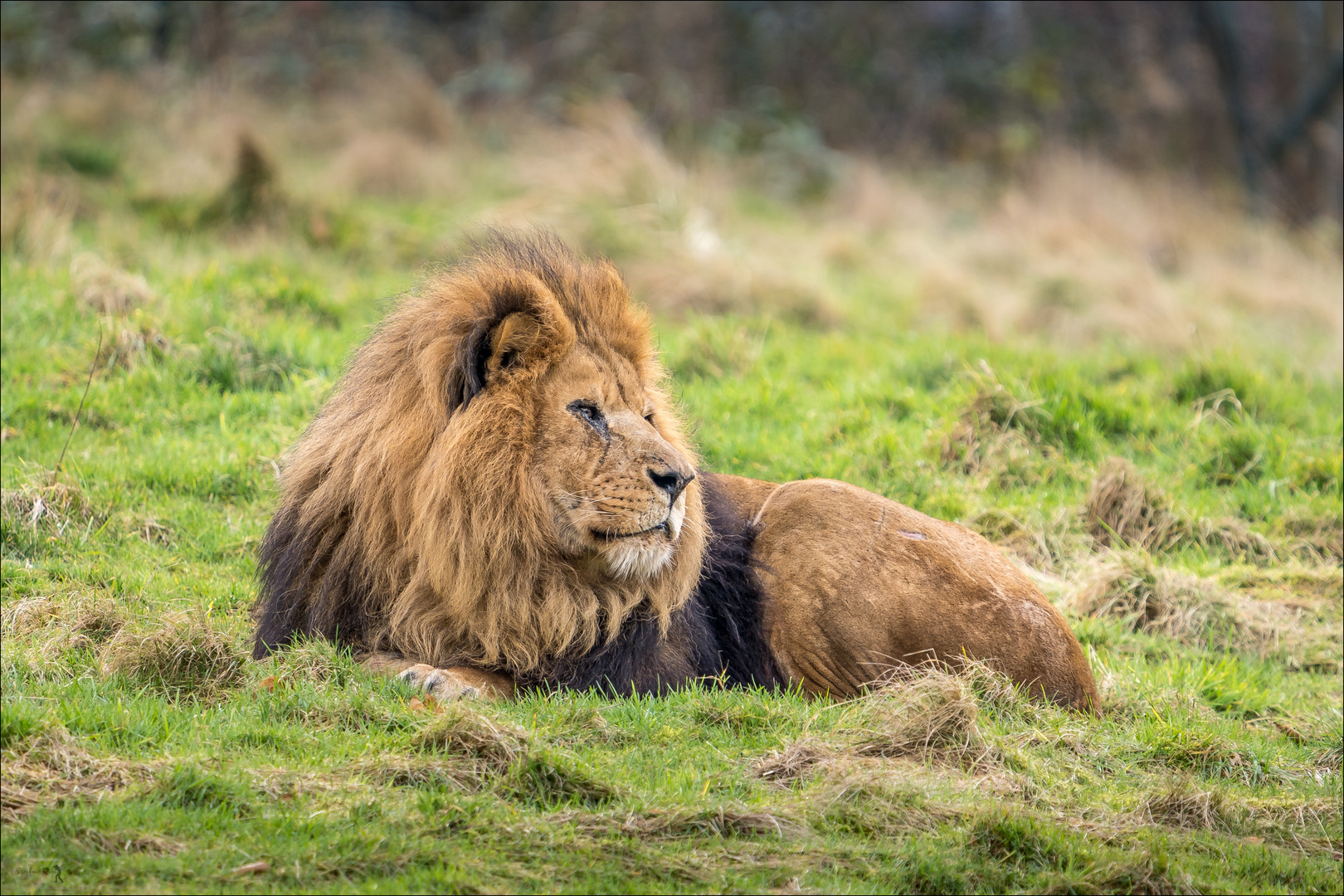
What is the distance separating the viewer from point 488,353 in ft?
14.8

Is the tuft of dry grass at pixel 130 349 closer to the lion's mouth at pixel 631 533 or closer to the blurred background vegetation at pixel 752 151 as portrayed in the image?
the blurred background vegetation at pixel 752 151

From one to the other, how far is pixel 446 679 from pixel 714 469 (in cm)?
368

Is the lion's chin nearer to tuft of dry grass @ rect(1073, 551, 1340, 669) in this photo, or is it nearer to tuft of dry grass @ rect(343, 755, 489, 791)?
tuft of dry grass @ rect(343, 755, 489, 791)

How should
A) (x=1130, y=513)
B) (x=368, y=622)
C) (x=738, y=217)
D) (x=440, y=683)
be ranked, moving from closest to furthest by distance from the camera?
(x=440, y=683), (x=368, y=622), (x=1130, y=513), (x=738, y=217)

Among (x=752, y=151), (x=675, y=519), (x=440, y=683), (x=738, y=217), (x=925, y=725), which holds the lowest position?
(x=925, y=725)

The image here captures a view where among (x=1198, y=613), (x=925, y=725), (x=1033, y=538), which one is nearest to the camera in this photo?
(x=925, y=725)

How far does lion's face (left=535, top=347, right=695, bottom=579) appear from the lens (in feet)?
14.4

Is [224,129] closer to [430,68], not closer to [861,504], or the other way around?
[430,68]

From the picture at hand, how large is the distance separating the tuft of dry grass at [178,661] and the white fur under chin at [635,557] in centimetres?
137

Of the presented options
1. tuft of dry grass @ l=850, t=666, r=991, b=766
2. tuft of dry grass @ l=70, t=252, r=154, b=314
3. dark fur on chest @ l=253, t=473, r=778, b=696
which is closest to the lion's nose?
dark fur on chest @ l=253, t=473, r=778, b=696

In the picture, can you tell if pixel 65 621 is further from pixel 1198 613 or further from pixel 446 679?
pixel 1198 613

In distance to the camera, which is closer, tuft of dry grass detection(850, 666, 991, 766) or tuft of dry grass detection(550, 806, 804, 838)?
tuft of dry grass detection(550, 806, 804, 838)

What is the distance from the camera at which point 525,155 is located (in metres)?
14.6

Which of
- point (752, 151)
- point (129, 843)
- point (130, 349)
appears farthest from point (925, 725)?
Answer: point (752, 151)
